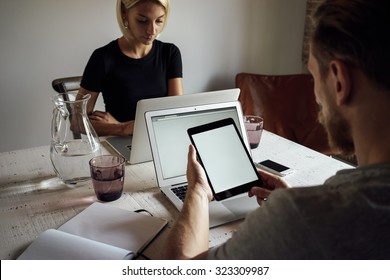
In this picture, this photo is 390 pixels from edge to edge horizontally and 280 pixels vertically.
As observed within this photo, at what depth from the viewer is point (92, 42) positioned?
2.46 meters

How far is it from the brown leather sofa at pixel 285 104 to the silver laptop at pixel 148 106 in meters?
1.11

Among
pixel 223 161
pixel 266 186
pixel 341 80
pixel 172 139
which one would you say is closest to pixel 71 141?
pixel 172 139

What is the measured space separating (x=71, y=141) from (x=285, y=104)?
161cm

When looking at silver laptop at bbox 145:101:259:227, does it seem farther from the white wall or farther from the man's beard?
the white wall

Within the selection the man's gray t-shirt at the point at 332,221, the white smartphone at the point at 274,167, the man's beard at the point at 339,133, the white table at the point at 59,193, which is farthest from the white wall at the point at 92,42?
the man's gray t-shirt at the point at 332,221

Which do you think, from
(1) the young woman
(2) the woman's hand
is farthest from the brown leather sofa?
(2) the woman's hand

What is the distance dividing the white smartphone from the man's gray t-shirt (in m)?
0.67

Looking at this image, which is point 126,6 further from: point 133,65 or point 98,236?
point 98,236

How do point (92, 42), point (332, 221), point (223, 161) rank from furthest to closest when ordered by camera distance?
point (92, 42), point (223, 161), point (332, 221)

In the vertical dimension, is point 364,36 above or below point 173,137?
above

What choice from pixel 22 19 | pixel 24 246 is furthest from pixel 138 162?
pixel 22 19

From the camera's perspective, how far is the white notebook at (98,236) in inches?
32.9

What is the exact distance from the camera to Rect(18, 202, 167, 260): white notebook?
84 cm
